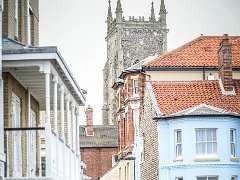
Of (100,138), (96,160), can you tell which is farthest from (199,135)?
(100,138)

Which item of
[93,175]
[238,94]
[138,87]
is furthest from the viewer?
[93,175]

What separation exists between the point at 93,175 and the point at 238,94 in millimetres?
44567

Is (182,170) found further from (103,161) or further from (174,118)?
(103,161)

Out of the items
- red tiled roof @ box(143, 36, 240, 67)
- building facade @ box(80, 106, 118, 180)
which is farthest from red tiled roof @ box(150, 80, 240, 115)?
building facade @ box(80, 106, 118, 180)

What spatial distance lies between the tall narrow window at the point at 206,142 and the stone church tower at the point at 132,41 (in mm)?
89572

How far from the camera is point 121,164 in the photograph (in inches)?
2923

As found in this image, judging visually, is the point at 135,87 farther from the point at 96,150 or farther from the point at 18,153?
the point at 18,153

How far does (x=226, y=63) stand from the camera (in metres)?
49.3

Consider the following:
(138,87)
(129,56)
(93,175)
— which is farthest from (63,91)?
(129,56)

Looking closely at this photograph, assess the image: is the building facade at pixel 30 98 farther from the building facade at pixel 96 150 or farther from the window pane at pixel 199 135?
the building facade at pixel 96 150

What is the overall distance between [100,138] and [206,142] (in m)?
50.2

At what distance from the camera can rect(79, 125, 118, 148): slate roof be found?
93.5 m

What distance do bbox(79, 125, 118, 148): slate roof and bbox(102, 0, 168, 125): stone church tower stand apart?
36.4 meters

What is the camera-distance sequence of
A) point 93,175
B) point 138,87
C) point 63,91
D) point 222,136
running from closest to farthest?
1. point 63,91
2. point 222,136
3. point 138,87
4. point 93,175
